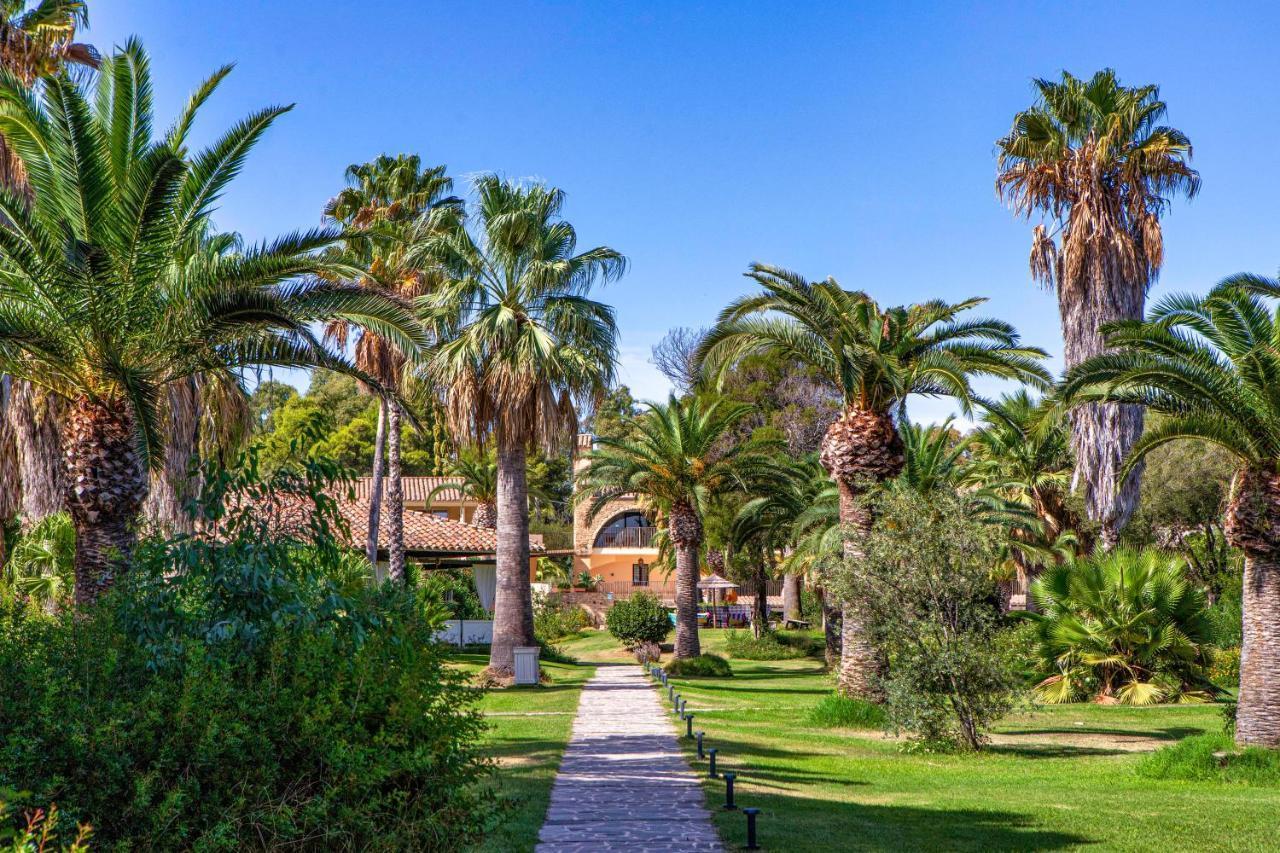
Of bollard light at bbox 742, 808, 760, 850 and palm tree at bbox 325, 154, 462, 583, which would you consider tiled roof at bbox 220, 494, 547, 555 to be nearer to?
palm tree at bbox 325, 154, 462, 583

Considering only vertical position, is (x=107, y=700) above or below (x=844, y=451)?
below

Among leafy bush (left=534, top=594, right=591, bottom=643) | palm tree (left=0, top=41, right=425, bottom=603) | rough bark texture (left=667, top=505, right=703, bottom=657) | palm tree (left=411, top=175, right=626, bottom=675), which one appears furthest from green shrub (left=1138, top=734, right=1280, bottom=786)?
leafy bush (left=534, top=594, right=591, bottom=643)

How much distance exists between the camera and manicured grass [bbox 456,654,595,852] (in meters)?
9.48

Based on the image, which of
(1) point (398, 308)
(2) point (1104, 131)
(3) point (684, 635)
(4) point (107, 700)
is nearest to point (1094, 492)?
(2) point (1104, 131)

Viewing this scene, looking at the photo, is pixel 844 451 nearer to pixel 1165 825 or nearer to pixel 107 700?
pixel 1165 825

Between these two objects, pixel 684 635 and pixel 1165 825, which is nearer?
pixel 1165 825

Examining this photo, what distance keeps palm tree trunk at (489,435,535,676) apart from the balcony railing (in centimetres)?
3923

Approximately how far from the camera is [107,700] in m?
5.98

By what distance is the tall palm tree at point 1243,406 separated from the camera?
557 inches

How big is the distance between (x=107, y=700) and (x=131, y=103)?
7880mm

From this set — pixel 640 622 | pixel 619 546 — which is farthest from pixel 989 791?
pixel 619 546

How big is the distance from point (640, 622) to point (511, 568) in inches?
374

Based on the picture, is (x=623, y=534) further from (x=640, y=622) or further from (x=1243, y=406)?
(x=1243, y=406)

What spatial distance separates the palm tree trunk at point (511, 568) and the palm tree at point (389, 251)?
15.8 ft
